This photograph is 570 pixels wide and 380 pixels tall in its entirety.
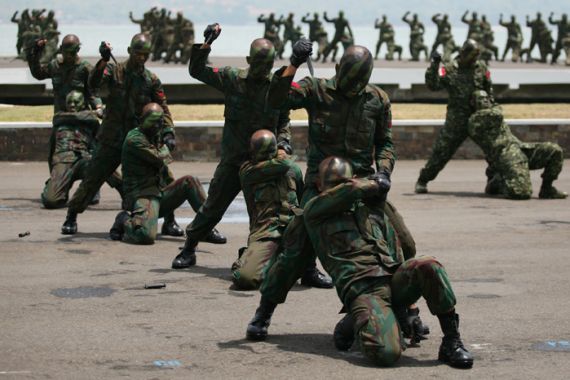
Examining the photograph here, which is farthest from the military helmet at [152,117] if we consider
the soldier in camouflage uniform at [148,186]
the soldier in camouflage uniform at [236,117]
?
the soldier in camouflage uniform at [236,117]

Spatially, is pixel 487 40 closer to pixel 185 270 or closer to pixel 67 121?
pixel 67 121

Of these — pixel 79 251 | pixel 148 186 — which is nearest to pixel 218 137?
pixel 148 186

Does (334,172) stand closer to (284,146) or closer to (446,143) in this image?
(284,146)

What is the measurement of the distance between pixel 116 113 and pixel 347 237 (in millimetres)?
5493

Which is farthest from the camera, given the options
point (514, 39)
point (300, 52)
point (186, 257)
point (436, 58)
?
point (514, 39)

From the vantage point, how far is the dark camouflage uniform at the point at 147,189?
43.3 ft

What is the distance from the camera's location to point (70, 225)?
1384 centimetres

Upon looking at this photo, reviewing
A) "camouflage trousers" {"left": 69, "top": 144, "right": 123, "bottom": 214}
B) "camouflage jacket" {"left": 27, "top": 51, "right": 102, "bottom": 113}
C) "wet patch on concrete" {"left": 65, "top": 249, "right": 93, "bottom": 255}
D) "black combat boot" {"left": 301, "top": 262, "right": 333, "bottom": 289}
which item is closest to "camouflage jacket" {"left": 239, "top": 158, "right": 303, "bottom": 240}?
"black combat boot" {"left": 301, "top": 262, "right": 333, "bottom": 289}

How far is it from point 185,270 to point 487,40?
1826 inches

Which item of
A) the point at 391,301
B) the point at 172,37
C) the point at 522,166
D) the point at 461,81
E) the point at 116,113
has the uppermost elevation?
the point at 461,81

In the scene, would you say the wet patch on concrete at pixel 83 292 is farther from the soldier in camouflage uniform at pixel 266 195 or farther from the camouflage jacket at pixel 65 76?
the camouflage jacket at pixel 65 76

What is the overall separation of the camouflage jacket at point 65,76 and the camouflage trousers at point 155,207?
9.54 ft

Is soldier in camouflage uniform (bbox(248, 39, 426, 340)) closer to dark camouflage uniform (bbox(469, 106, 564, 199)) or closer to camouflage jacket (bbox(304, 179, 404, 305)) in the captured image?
camouflage jacket (bbox(304, 179, 404, 305))

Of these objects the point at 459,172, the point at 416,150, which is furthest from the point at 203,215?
the point at 416,150
